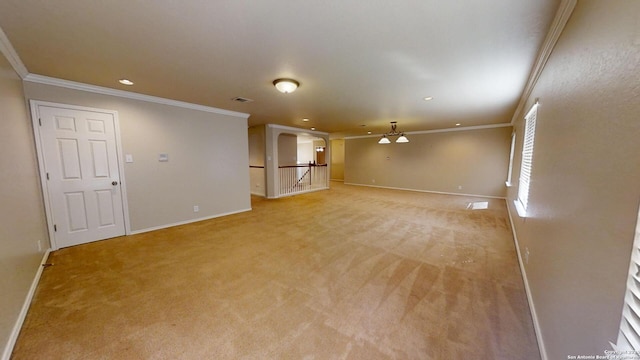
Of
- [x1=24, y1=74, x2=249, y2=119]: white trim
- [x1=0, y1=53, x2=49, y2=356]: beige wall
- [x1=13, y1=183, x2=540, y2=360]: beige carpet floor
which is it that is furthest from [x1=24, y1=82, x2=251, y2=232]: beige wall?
[x1=0, y1=53, x2=49, y2=356]: beige wall

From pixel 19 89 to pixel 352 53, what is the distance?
3918 mm

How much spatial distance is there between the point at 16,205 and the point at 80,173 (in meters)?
1.43

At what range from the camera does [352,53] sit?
A: 220 centimetres

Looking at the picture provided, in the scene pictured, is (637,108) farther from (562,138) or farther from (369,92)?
(369,92)

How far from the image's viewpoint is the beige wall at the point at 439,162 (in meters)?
6.86

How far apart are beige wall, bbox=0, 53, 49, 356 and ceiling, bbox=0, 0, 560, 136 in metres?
0.52

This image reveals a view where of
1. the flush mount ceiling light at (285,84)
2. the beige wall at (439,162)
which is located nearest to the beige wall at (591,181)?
the flush mount ceiling light at (285,84)

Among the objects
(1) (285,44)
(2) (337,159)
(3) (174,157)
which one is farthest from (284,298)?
(2) (337,159)

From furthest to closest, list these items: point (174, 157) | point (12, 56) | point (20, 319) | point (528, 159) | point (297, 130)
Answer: point (297, 130), point (174, 157), point (528, 159), point (12, 56), point (20, 319)

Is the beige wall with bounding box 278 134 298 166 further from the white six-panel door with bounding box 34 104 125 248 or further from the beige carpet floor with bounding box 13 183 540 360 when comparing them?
the white six-panel door with bounding box 34 104 125 248

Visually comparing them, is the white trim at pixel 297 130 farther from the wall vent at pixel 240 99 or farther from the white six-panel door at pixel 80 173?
the white six-panel door at pixel 80 173

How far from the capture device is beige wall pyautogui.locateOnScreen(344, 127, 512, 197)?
6863mm

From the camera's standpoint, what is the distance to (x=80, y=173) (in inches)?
127

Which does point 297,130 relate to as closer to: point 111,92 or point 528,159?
point 111,92
